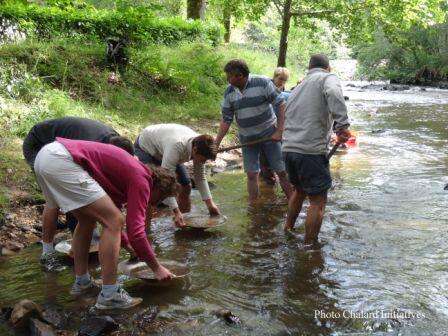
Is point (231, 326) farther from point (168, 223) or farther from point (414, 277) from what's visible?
point (168, 223)

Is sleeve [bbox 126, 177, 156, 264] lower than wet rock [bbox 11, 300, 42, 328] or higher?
higher

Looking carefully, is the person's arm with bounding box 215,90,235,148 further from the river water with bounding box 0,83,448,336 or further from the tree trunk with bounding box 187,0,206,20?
the tree trunk with bounding box 187,0,206,20

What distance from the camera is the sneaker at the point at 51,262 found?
4453 mm

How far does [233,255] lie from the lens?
477cm

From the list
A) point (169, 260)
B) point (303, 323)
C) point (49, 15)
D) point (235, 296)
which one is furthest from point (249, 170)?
point (49, 15)

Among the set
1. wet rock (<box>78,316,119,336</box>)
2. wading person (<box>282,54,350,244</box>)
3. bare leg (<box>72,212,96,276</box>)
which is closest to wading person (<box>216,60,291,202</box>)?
wading person (<box>282,54,350,244</box>)

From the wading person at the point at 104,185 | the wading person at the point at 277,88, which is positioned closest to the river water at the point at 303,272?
the wading person at the point at 277,88

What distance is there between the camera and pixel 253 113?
Answer: 581cm

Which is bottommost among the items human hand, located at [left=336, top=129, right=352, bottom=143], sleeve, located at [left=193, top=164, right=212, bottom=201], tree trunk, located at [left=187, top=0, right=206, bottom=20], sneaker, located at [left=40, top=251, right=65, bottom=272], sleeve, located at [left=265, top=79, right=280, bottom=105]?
sneaker, located at [left=40, top=251, right=65, bottom=272]

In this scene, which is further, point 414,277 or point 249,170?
point 249,170

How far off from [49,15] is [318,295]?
957 centimetres

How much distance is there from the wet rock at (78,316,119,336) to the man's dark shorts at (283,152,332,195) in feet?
7.43

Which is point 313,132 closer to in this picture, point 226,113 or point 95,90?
point 226,113

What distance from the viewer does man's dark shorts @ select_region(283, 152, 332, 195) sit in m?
4.60
